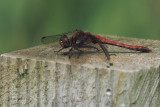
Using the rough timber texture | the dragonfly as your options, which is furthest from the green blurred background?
the rough timber texture

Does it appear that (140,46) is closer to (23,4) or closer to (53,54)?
(53,54)

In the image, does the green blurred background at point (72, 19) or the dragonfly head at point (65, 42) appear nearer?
the dragonfly head at point (65, 42)

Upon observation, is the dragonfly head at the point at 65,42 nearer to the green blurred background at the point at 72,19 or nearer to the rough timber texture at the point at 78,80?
the rough timber texture at the point at 78,80

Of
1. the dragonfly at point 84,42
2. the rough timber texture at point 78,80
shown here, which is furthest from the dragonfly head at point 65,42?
the rough timber texture at point 78,80

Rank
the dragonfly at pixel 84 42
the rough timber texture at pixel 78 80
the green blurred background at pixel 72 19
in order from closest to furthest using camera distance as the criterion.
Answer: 1. the rough timber texture at pixel 78 80
2. the dragonfly at pixel 84 42
3. the green blurred background at pixel 72 19

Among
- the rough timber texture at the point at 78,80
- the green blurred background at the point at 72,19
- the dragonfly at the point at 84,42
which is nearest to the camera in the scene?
the rough timber texture at the point at 78,80

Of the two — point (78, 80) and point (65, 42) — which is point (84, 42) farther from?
point (78, 80)

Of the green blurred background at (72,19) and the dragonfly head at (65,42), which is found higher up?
the dragonfly head at (65,42)
